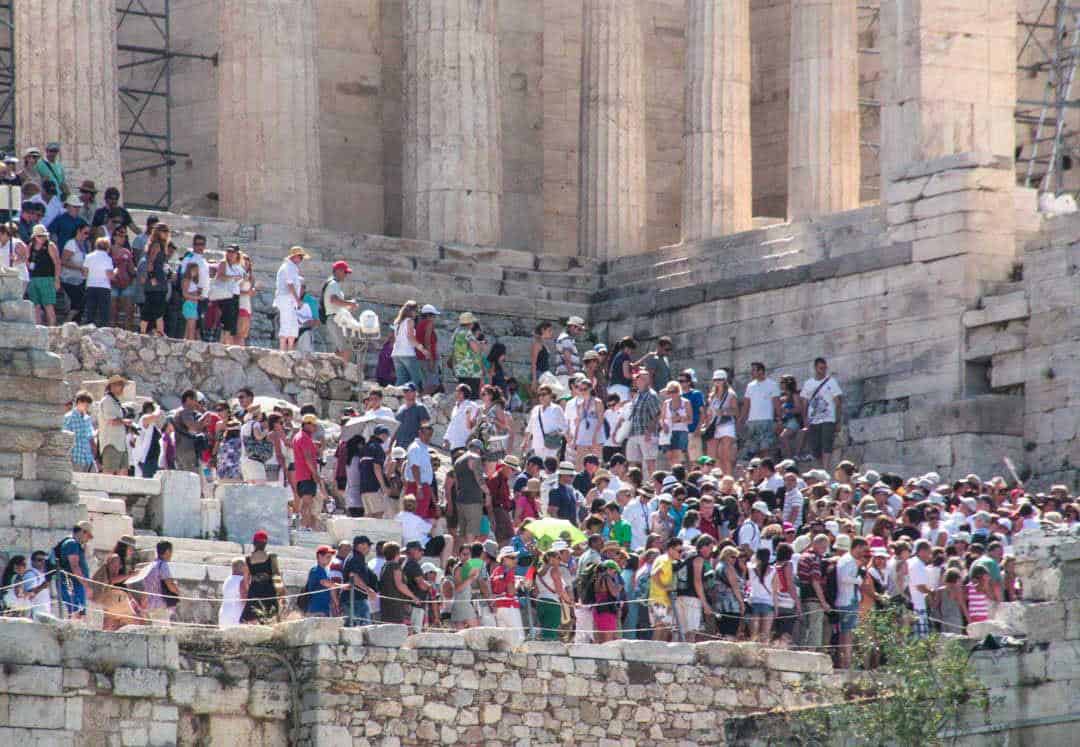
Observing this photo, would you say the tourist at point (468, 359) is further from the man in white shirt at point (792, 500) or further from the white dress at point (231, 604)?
the white dress at point (231, 604)

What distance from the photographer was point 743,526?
3631cm

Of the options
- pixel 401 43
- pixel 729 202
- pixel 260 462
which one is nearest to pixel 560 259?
pixel 729 202

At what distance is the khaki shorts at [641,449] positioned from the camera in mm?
41656

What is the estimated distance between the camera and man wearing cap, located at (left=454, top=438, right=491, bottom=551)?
122 feet

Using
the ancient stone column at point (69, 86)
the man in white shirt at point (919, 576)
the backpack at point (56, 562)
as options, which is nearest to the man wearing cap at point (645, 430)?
the man in white shirt at point (919, 576)

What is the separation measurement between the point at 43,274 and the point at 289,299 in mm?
4316

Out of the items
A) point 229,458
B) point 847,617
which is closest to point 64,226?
point 229,458

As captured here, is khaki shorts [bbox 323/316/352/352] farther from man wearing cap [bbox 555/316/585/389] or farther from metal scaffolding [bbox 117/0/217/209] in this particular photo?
metal scaffolding [bbox 117/0/217/209]

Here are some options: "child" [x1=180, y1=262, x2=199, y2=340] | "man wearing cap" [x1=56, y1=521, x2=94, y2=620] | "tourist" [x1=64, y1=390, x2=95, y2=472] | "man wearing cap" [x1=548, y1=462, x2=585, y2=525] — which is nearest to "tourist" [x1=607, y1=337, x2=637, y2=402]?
"child" [x1=180, y1=262, x2=199, y2=340]

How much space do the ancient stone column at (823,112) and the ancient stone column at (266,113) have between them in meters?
8.29

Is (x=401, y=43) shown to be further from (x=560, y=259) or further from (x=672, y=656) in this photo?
(x=672, y=656)

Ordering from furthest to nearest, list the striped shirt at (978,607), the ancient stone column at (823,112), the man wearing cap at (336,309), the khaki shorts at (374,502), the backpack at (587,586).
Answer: the ancient stone column at (823,112)
the man wearing cap at (336,309)
the khaki shorts at (374,502)
the striped shirt at (978,607)
the backpack at (587,586)

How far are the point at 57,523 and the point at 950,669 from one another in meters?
8.88

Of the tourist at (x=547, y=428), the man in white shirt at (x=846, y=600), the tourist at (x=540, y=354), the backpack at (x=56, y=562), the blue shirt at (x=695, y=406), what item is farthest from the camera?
the tourist at (x=540, y=354)
